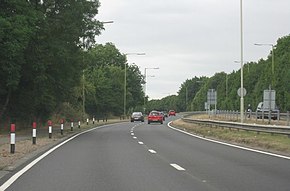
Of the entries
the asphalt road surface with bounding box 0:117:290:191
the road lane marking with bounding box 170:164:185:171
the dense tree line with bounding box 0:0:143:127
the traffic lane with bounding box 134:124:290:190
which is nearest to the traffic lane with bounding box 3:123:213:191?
the asphalt road surface with bounding box 0:117:290:191

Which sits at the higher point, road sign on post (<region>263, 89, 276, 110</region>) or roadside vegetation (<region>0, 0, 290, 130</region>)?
roadside vegetation (<region>0, 0, 290, 130</region>)

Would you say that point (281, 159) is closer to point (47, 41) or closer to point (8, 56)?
point (8, 56)

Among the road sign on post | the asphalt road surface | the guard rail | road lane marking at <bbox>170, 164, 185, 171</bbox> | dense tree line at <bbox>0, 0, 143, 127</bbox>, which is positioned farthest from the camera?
the road sign on post

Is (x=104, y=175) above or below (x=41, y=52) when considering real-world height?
below

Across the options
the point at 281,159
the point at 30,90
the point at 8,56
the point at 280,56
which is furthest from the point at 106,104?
the point at 281,159

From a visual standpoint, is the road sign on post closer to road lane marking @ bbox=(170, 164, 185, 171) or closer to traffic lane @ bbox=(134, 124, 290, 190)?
traffic lane @ bbox=(134, 124, 290, 190)

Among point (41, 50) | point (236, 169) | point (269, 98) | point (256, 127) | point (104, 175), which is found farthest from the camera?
point (269, 98)

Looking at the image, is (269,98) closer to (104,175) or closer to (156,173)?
(156,173)

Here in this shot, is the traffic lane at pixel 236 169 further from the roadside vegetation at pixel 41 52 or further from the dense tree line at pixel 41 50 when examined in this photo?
the roadside vegetation at pixel 41 52

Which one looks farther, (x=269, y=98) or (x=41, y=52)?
(x=269, y=98)

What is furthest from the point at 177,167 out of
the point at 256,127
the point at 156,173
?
the point at 256,127

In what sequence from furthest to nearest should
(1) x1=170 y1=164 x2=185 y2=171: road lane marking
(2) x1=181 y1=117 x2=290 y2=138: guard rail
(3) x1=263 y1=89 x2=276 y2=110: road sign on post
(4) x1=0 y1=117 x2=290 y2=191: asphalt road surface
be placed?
(3) x1=263 y1=89 x2=276 y2=110: road sign on post
(2) x1=181 y1=117 x2=290 y2=138: guard rail
(1) x1=170 y1=164 x2=185 y2=171: road lane marking
(4) x1=0 y1=117 x2=290 y2=191: asphalt road surface

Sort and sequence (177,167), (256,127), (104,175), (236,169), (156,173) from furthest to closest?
1. (256,127)
2. (177,167)
3. (236,169)
4. (156,173)
5. (104,175)

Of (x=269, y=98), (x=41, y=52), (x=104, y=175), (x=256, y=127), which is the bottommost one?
(x=104, y=175)
